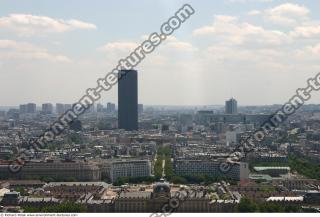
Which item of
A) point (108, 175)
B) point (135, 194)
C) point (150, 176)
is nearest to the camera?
point (135, 194)

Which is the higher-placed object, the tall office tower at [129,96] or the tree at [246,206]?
the tall office tower at [129,96]

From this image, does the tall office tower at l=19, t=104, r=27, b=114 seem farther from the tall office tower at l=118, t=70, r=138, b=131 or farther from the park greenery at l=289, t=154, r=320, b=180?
the park greenery at l=289, t=154, r=320, b=180

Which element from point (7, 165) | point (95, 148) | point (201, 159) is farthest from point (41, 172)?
point (95, 148)

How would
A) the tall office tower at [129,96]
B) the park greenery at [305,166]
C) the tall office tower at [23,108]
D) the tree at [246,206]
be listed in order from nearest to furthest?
the tree at [246,206] → the park greenery at [305,166] → the tall office tower at [129,96] → the tall office tower at [23,108]

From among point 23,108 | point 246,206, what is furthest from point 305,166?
point 23,108

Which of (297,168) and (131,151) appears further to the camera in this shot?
(131,151)

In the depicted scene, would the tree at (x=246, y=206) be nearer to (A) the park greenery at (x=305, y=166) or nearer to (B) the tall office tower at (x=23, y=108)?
(A) the park greenery at (x=305, y=166)

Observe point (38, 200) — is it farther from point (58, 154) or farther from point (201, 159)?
point (58, 154)

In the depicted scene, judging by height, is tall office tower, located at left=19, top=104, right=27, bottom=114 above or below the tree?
above

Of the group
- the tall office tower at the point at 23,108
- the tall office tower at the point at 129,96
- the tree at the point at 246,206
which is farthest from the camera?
the tall office tower at the point at 23,108

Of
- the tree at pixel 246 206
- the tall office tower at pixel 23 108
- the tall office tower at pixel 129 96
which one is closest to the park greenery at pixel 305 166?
the tree at pixel 246 206

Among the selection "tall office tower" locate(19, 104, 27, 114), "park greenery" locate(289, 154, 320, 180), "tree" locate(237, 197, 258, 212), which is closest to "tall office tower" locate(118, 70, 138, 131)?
"park greenery" locate(289, 154, 320, 180)
